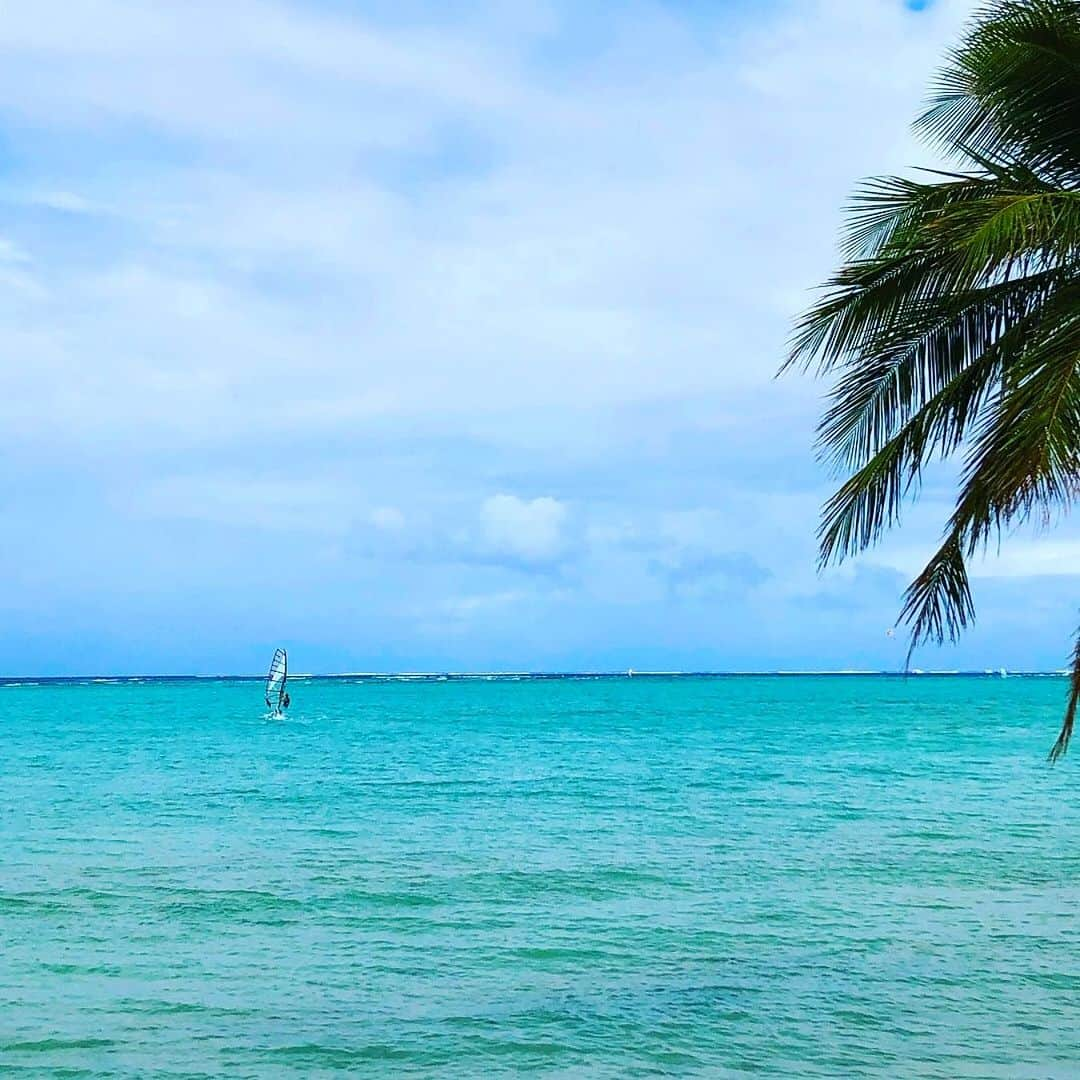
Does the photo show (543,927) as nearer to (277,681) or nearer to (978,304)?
(978,304)

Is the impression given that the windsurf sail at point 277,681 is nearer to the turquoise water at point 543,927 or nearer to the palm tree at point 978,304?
the turquoise water at point 543,927

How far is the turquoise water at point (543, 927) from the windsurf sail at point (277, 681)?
32713mm

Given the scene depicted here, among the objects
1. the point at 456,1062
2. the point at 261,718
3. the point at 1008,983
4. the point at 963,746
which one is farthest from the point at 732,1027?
the point at 261,718

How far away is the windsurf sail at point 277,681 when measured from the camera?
63.6m

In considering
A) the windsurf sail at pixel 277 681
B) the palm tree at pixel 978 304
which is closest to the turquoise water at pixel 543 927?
the palm tree at pixel 978 304

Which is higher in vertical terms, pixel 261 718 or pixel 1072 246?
pixel 1072 246

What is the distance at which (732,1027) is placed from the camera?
385 inches

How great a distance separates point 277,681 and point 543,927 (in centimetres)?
5663

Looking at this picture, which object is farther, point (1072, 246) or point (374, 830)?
point (374, 830)

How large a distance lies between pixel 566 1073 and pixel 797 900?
6614 mm

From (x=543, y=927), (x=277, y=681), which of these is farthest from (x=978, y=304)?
(x=277, y=681)

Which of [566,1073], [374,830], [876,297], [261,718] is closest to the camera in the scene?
[876,297]

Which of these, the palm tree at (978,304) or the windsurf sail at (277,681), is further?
the windsurf sail at (277,681)

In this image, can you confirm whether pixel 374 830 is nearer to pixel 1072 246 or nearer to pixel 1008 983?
pixel 1008 983
